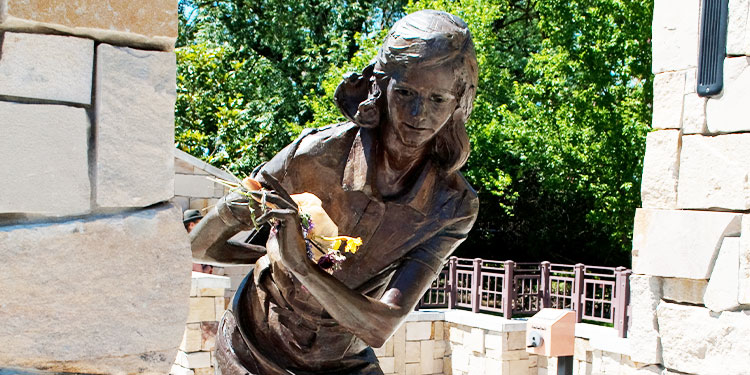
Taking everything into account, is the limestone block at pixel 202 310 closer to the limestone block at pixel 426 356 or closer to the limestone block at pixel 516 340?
the limestone block at pixel 426 356

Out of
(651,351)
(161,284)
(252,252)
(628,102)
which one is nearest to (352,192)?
(252,252)

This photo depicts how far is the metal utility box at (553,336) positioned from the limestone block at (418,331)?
2977mm

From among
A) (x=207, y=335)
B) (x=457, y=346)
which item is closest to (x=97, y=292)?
(x=207, y=335)

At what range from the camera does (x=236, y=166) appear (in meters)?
12.8

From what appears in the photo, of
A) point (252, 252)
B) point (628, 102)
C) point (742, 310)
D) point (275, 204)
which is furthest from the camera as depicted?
point (628, 102)

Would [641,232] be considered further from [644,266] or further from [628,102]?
[628,102]

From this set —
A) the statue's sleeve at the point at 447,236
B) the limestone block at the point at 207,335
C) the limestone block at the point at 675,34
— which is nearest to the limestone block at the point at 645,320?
the limestone block at the point at 675,34

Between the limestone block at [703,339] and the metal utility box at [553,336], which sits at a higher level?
the limestone block at [703,339]

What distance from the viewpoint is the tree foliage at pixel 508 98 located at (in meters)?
11.6

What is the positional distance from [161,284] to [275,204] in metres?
0.47

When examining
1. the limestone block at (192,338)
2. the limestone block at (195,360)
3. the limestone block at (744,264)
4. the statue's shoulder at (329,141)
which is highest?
the statue's shoulder at (329,141)

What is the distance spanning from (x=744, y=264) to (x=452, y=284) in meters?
6.74

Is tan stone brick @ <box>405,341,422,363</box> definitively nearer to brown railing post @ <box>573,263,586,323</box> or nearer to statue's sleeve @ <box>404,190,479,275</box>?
brown railing post @ <box>573,263,586,323</box>

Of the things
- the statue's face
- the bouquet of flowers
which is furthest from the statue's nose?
the bouquet of flowers
